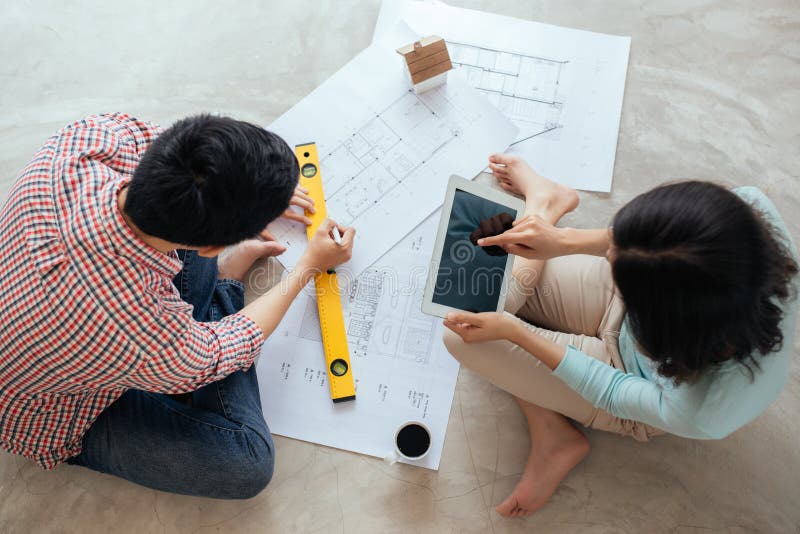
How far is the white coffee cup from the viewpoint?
114 cm

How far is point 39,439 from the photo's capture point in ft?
3.22

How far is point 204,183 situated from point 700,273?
0.64 metres

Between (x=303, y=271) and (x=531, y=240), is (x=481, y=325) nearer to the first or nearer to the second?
(x=531, y=240)

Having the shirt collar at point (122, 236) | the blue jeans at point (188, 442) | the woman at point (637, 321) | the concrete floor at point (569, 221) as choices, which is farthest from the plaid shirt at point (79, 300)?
the woman at point (637, 321)

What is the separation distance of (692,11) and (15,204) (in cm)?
146

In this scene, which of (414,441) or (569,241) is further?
(414,441)

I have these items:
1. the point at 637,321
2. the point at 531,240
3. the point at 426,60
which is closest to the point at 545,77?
the point at 426,60

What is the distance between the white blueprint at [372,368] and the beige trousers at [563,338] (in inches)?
4.5

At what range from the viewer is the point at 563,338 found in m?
1.10

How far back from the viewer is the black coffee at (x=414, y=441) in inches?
45.0

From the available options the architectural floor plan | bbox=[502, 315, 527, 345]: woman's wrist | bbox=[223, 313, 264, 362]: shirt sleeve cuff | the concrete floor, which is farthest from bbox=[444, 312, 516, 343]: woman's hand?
the architectural floor plan

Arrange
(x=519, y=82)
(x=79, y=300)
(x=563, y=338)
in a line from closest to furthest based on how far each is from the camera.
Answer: (x=79, y=300) < (x=563, y=338) < (x=519, y=82)

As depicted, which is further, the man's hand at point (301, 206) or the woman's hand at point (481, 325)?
the man's hand at point (301, 206)

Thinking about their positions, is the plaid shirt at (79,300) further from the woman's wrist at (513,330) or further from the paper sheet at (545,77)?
the paper sheet at (545,77)
